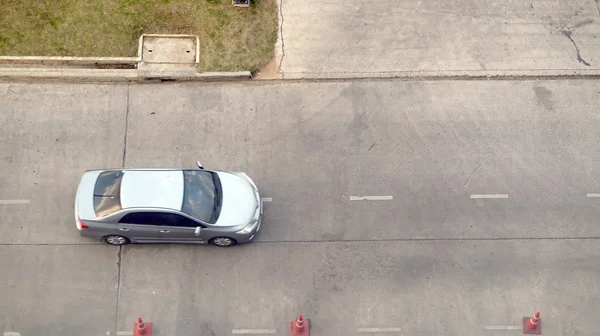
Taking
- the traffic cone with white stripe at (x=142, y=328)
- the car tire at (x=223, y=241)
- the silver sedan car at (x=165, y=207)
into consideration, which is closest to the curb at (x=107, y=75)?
the silver sedan car at (x=165, y=207)

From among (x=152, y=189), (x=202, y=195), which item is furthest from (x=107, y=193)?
(x=202, y=195)

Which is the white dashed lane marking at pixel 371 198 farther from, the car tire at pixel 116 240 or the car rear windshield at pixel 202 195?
the car tire at pixel 116 240

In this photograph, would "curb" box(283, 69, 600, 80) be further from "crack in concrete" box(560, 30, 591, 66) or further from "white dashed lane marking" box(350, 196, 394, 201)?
"white dashed lane marking" box(350, 196, 394, 201)

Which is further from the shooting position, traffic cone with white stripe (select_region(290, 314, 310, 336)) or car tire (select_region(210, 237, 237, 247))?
car tire (select_region(210, 237, 237, 247))

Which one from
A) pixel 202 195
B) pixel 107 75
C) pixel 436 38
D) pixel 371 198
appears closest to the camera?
pixel 202 195

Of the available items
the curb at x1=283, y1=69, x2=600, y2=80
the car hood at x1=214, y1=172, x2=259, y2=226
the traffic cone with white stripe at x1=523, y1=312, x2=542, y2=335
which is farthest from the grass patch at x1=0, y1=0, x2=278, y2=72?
the traffic cone with white stripe at x1=523, y1=312, x2=542, y2=335

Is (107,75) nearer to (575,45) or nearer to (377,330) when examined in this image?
(377,330)
